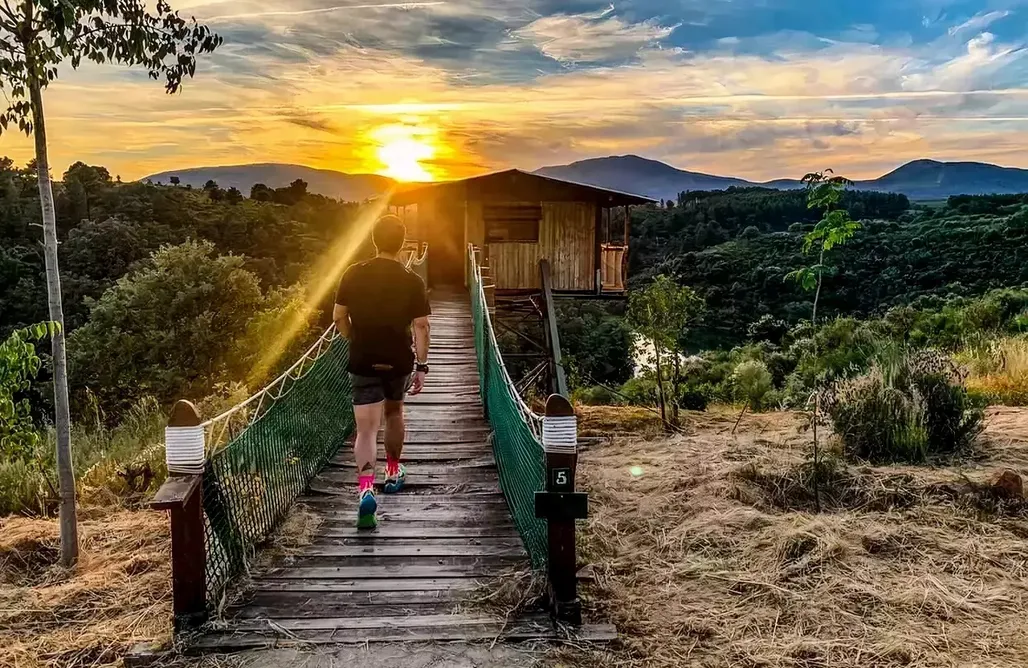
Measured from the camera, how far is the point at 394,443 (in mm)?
4707

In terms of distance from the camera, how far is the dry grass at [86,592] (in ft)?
10.5

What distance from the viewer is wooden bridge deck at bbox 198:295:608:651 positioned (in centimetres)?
314

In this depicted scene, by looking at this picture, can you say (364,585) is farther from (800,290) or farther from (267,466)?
(800,290)

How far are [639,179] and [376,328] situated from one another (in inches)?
5474

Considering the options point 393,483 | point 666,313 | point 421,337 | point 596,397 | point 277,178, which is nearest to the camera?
point 421,337

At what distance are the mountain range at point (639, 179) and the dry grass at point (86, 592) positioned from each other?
11788mm

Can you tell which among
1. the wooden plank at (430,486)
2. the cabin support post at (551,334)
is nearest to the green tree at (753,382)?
the cabin support post at (551,334)

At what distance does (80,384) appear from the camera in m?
21.2

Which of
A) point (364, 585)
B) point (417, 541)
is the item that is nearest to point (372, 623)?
point (364, 585)

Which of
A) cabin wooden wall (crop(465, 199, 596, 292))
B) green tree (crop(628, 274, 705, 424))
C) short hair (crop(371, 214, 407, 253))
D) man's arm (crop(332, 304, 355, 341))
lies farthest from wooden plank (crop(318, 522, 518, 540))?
cabin wooden wall (crop(465, 199, 596, 292))

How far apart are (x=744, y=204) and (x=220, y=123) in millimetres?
47665

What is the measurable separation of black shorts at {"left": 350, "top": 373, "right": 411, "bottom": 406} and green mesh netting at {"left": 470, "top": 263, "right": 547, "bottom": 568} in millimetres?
782

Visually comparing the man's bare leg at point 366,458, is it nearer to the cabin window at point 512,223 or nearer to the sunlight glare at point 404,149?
the cabin window at point 512,223

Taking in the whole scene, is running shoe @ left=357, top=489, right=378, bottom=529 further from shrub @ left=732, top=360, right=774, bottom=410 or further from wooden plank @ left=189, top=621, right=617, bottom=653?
shrub @ left=732, top=360, right=774, bottom=410
